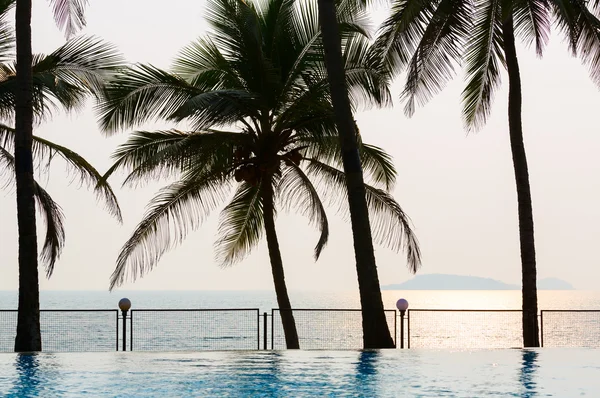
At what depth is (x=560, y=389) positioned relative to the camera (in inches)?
513

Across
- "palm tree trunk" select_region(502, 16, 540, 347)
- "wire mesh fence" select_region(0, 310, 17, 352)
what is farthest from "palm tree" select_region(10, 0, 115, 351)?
"wire mesh fence" select_region(0, 310, 17, 352)

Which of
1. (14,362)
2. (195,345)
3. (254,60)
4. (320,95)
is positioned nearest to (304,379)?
(14,362)

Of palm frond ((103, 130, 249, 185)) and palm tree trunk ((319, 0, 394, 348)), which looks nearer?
palm tree trunk ((319, 0, 394, 348))

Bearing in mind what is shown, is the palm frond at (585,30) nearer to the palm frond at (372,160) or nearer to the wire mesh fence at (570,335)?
the palm frond at (372,160)

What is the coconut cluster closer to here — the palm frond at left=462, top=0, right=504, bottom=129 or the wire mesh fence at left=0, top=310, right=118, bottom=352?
the palm frond at left=462, top=0, right=504, bottom=129

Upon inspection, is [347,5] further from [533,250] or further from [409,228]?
[533,250]

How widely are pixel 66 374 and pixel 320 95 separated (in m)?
10.0

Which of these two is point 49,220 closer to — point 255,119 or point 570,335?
point 255,119

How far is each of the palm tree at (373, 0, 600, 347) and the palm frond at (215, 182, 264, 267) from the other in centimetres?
521

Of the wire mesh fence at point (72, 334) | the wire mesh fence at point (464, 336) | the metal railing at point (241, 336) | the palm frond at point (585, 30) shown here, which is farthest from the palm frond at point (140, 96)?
the wire mesh fence at point (464, 336)

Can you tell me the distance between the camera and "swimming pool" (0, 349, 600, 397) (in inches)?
499

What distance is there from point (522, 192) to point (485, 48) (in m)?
3.53

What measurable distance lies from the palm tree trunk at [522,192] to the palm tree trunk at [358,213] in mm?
3744

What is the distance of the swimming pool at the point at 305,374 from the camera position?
41.6ft
